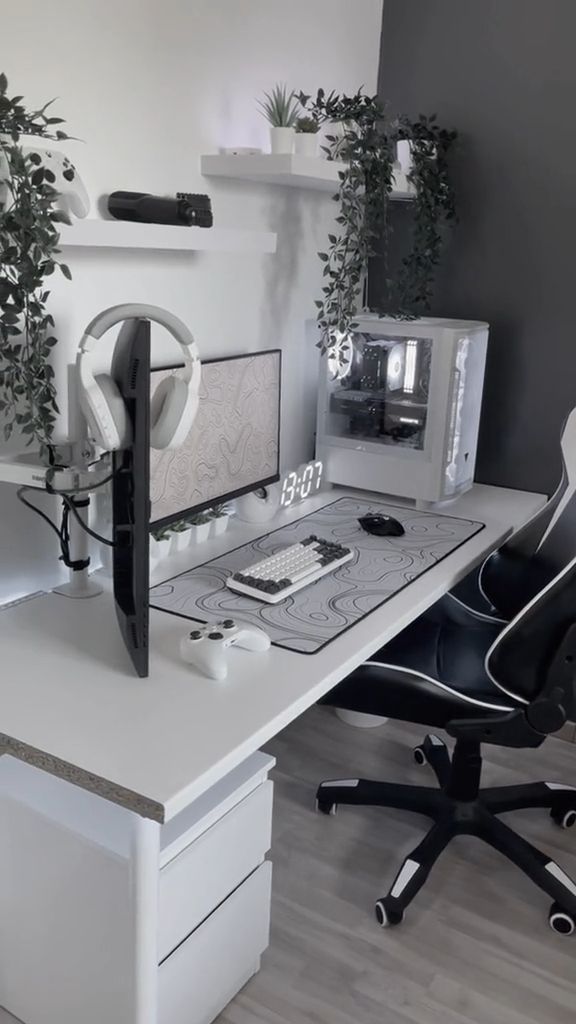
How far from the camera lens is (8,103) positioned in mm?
1318

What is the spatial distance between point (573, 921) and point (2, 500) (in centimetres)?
152

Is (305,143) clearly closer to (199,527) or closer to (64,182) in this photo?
(64,182)

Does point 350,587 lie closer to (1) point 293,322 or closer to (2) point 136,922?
(2) point 136,922

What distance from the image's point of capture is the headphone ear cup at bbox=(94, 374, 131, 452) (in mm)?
1337

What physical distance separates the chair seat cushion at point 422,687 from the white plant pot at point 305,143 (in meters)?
1.18

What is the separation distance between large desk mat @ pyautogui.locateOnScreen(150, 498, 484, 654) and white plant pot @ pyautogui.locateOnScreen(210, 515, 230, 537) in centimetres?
10

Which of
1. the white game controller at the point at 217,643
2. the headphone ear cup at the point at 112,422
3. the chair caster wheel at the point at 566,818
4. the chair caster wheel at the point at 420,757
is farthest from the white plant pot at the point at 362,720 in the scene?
the headphone ear cup at the point at 112,422

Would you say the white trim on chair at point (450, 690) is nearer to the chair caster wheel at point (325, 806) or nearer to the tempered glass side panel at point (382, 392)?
the chair caster wheel at point (325, 806)

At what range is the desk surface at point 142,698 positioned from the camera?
1.21 metres

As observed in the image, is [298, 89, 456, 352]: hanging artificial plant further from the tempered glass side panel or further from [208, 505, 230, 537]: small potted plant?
[208, 505, 230, 537]: small potted plant

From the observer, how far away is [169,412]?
1.46 meters

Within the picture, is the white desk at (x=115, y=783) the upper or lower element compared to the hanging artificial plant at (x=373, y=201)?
lower

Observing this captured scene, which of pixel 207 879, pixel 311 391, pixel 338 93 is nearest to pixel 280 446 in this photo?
pixel 311 391

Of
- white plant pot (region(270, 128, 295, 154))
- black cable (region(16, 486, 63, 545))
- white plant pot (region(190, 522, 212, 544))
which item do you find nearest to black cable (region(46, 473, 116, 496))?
black cable (region(16, 486, 63, 545))
